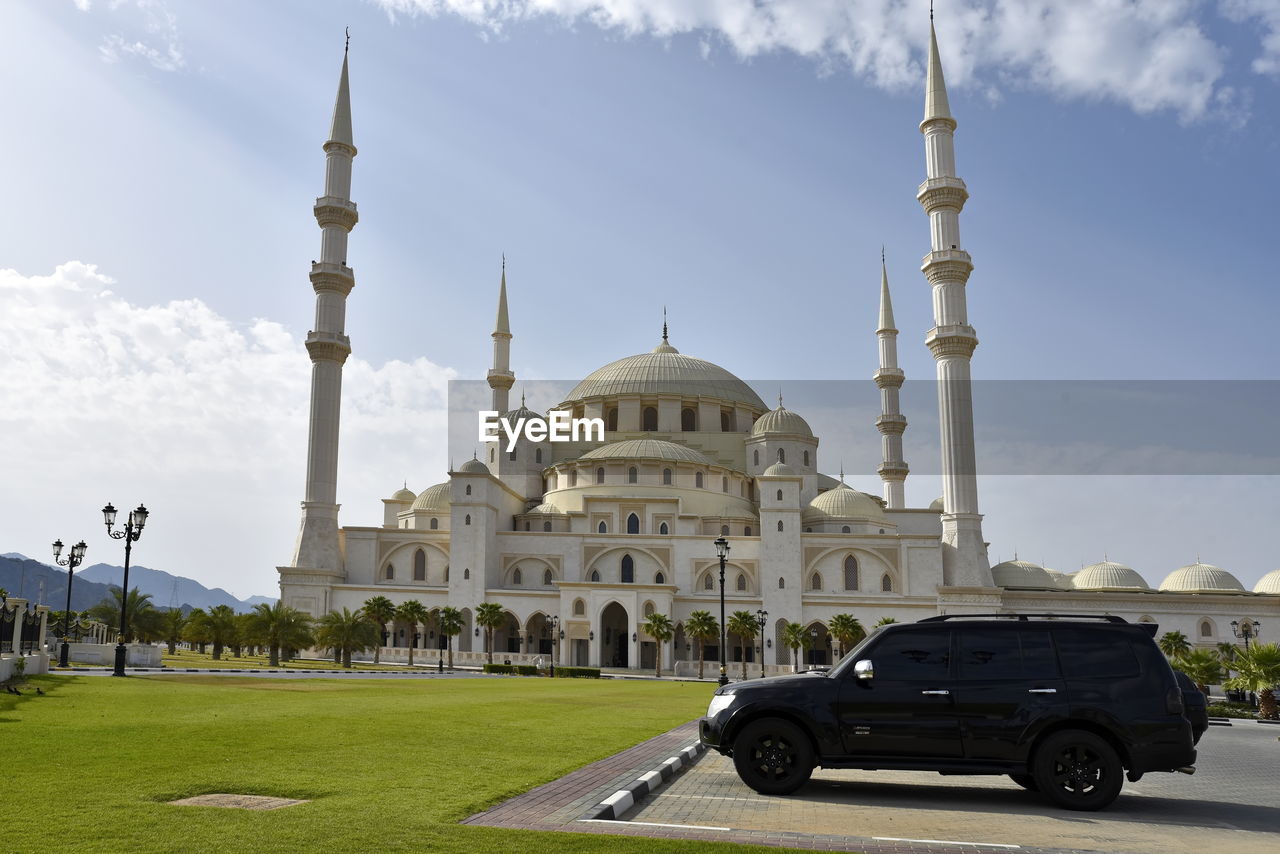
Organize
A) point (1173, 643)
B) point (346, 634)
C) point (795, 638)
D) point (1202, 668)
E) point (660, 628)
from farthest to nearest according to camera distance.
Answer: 1. point (795, 638)
2. point (660, 628)
3. point (1173, 643)
4. point (346, 634)
5. point (1202, 668)

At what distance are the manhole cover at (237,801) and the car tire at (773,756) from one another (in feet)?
14.5

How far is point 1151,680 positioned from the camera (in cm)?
1006

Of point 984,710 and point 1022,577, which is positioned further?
point 1022,577

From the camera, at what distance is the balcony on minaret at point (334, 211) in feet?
198

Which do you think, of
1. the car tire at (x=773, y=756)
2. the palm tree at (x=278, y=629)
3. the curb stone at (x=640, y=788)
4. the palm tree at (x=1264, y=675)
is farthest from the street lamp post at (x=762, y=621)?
the car tire at (x=773, y=756)

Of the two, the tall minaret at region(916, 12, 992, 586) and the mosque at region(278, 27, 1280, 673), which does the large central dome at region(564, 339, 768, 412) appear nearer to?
the mosque at region(278, 27, 1280, 673)

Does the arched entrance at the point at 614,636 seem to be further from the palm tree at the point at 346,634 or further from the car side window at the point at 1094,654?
the car side window at the point at 1094,654

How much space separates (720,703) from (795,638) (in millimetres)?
46469

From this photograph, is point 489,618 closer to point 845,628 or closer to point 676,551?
point 676,551

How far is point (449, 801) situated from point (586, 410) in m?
72.2

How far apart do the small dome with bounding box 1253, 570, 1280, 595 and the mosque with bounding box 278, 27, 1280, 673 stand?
59cm

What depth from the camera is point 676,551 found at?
6328 centimetres

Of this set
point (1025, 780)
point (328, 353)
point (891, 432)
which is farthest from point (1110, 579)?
point (1025, 780)

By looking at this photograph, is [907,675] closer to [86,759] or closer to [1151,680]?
[1151,680]
